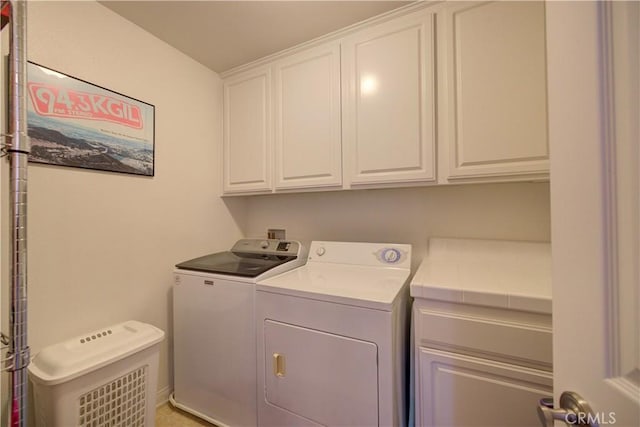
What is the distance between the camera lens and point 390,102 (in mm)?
1460

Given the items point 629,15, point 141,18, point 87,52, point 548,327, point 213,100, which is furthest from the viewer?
point 213,100

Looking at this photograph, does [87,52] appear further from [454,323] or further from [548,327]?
[548,327]

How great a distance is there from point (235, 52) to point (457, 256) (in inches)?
81.4

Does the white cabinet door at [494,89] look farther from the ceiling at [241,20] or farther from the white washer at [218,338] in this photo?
the white washer at [218,338]

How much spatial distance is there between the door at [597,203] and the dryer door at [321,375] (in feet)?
2.40

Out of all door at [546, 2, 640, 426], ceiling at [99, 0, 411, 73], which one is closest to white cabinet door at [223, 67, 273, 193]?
ceiling at [99, 0, 411, 73]

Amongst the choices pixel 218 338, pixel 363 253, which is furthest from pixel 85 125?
pixel 363 253

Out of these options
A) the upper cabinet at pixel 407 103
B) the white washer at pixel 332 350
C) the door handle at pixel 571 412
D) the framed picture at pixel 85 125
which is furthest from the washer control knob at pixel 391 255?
the framed picture at pixel 85 125

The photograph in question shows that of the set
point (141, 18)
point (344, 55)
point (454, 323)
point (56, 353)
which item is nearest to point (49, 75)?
point (141, 18)

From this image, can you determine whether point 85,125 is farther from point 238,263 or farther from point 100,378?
point 100,378

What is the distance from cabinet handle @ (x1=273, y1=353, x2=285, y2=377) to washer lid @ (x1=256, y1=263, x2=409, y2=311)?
323mm

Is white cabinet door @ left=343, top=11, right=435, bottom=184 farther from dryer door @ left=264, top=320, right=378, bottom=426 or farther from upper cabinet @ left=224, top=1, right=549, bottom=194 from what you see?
dryer door @ left=264, top=320, right=378, bottom=426

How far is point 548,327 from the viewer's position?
2.91 feet

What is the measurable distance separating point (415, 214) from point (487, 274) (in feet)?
1.97
